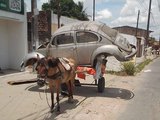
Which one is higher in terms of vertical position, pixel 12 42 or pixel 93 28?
pixel 93 28

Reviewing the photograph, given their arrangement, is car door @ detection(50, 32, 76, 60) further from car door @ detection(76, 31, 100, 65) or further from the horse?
the horse

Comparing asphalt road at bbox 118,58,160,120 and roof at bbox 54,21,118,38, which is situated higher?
roof at bbox 54,21,118,38

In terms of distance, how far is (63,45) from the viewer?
11047 mm

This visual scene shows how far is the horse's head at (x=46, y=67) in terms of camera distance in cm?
737

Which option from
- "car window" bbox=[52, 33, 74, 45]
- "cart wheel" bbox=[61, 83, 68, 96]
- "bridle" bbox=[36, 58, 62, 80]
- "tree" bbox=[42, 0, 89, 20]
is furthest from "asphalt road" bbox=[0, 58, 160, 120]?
"tree" bbox=[42, 0, 89, 20]

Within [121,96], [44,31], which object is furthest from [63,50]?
[44,31]

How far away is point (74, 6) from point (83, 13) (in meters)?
2.16

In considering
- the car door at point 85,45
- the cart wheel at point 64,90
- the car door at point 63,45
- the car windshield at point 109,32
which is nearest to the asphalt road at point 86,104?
the cart wheel at point 64,90

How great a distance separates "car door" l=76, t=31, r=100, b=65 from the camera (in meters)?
10.7

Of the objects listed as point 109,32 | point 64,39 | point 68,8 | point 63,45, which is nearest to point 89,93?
point 63,45

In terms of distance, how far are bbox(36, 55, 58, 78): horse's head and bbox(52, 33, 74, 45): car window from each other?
337 cm

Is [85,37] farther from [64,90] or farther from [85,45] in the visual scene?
[64,90]

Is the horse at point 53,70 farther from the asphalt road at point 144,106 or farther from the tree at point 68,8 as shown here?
the tree at point 68,8

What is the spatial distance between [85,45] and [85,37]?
1.06 feet
